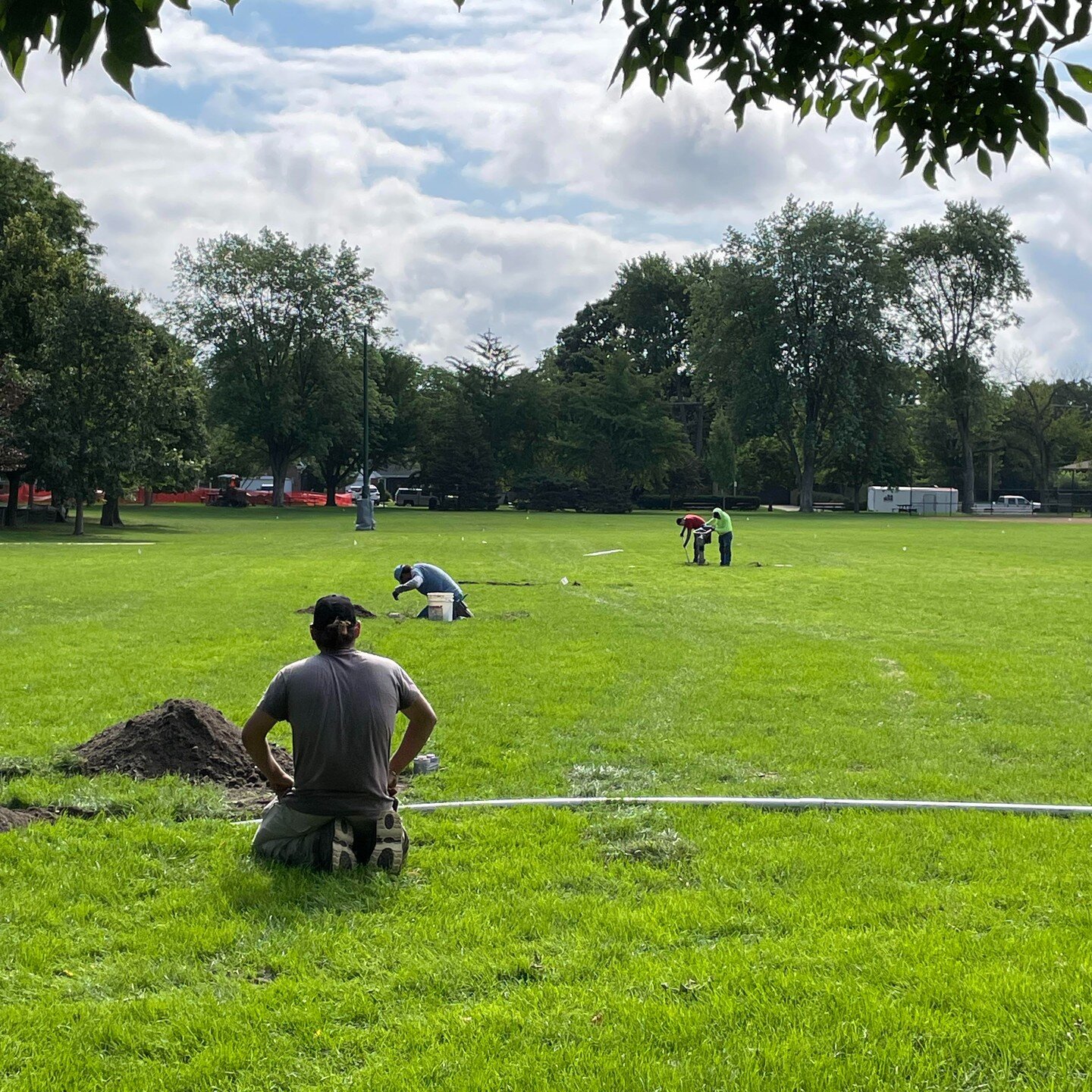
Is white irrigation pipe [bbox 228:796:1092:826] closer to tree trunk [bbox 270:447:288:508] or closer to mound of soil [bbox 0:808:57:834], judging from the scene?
mound of soil [bbox 0:808:57:834]

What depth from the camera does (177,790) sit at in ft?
21.6

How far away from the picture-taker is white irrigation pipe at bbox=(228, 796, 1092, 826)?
632 centimetres

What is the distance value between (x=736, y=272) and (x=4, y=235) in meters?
44.6

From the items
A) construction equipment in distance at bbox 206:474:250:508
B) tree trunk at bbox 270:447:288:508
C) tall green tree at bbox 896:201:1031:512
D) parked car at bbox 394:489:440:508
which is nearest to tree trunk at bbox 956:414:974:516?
tall green tree at bbox 896:201:1031:512

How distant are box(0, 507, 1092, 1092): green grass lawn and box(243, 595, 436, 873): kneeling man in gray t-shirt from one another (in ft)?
0.61

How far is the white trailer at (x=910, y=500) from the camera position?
86375mm

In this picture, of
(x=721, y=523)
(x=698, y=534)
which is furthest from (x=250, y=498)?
(x=721, y=523)

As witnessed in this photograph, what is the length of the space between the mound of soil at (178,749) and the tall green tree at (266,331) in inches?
2486

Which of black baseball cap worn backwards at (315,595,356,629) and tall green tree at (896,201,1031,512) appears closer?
black baseball cap worn backwards at (315,595,356,629)

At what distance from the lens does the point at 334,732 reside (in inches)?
207

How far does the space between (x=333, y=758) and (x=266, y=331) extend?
6869cm

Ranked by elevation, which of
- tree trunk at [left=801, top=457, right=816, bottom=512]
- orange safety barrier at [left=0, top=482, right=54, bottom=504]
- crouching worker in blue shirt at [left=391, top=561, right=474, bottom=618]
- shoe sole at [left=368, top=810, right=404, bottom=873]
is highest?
tree trunk at [left=801, top=457, right=816, bottom=512]

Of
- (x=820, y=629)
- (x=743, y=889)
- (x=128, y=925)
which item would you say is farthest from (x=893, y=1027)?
(x=820, y=629)

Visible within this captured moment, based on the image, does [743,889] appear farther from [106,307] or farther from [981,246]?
[981,246]
